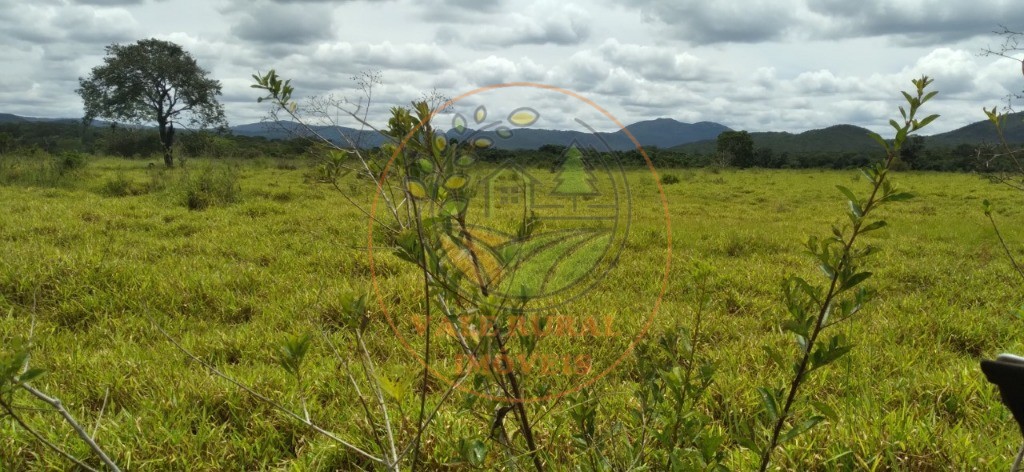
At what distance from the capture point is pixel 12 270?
4789 millimetres

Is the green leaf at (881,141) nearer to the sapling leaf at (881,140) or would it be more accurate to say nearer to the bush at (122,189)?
the sapling leaf at (881,140)

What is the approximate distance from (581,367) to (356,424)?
140cm

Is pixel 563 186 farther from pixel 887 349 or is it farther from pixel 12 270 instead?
pixel 12 270

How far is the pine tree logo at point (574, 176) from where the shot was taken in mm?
2201

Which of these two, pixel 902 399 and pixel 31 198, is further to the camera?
pixel 31 198

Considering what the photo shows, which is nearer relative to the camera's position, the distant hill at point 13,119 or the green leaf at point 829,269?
the green leaf at point 829,269

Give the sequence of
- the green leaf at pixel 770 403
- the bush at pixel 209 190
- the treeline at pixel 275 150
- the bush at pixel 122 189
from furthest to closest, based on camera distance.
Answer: the bush at pixel 122 189
the bush at pixel 209 190
the treeline at pixel 275 150
the green leaf at pixel 770 403

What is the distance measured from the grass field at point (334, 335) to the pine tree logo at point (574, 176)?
24.2 inches

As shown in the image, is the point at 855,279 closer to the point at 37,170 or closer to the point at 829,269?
the point at 829,269

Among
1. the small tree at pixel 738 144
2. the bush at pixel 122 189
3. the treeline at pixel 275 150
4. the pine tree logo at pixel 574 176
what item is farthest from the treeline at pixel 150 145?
the small tree at pixel 738 144

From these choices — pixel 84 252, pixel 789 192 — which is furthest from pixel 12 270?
pixel 789 192

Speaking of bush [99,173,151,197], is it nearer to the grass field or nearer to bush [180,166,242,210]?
bush [180,166,242,210]

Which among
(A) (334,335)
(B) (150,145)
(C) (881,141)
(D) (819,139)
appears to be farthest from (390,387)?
(D) (819,139)

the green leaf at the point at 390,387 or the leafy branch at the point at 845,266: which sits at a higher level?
the leafy branch at the point at 845,266
